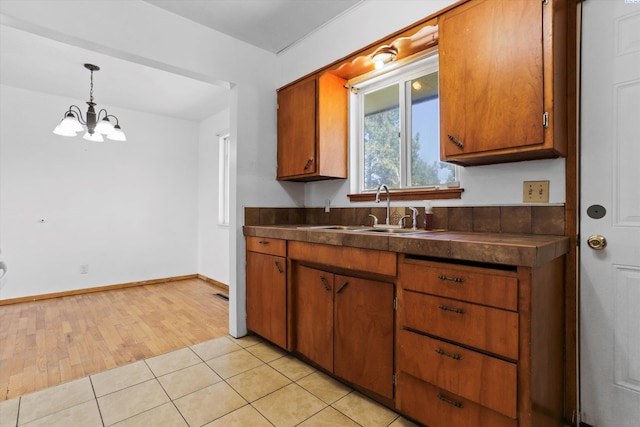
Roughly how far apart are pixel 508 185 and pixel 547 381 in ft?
3.10

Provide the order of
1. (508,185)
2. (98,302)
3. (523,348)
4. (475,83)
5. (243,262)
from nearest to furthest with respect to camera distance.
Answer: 1. (523,348)
2. (475,83)
3. (508,185)
4. (243,262)
5. (98,302)

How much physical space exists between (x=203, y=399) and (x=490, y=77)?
2.25m

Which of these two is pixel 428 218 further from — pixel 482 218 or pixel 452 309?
pixel 452 309

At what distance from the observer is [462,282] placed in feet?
4.17

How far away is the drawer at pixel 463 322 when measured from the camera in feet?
3.81

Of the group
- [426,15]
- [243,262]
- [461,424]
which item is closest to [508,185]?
[426,15]

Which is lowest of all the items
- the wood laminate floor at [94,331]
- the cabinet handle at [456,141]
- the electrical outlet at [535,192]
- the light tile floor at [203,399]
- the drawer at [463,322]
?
the wood laminate floor at [94,331]

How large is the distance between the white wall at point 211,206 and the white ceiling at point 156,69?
0.29 meters

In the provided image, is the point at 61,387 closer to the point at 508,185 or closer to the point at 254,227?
the point at 254,227

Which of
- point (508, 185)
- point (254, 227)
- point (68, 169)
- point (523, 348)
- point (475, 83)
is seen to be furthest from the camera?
point (68, 169)

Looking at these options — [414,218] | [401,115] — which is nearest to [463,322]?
[414,218]

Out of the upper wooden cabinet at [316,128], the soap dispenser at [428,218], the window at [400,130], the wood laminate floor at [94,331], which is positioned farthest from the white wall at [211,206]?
the soap dispenser at [428,218]

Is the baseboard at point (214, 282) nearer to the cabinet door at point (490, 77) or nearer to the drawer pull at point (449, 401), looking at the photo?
the drawer pull at point (449, 401)

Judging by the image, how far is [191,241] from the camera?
16.3ft
